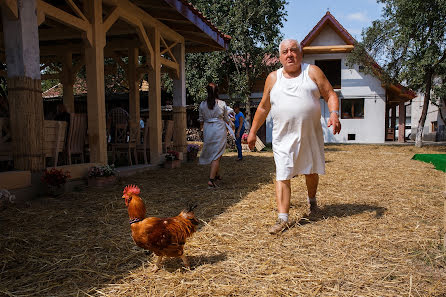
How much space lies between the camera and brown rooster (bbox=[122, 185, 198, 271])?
238 centimetres

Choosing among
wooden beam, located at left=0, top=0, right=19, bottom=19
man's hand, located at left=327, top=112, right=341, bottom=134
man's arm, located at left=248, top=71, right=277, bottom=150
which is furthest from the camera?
wooden beam, located at left=0, top=0, right=19, bottom=19

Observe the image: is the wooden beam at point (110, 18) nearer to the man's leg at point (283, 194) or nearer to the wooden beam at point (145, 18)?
the wooden beam at point (145, 18)

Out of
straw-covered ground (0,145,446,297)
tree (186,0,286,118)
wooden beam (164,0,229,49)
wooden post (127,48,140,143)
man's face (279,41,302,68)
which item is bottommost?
straw-covered ground (0,145,446,297)

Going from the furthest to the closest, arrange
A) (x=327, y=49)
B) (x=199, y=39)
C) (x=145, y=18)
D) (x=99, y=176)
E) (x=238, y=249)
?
(x=327, y=49)
(x=199, y=39)
(x=145, y=18)
(x=99, y=176)
(x=238, y=249)

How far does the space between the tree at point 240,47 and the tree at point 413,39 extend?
16.3ft

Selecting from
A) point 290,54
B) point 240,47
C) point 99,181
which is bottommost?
point 99,181

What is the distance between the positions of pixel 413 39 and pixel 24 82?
53.4ft

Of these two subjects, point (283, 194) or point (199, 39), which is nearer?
point (283, 194)

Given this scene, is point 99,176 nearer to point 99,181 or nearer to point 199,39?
point 99,181

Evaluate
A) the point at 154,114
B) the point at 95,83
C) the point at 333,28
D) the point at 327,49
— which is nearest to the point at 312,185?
the point at 95,83

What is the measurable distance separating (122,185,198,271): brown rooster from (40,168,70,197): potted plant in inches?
106

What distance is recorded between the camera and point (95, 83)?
6.03m

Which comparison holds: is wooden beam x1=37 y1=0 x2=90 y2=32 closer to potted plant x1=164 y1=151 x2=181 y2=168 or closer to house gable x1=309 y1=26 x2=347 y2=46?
potted plant x1=164 y1=151 x2=181 y2=168

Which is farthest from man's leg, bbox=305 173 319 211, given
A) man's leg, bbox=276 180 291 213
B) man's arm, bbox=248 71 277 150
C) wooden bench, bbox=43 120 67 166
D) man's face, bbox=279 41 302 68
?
wooden bench, bbox=43 120 67 166
